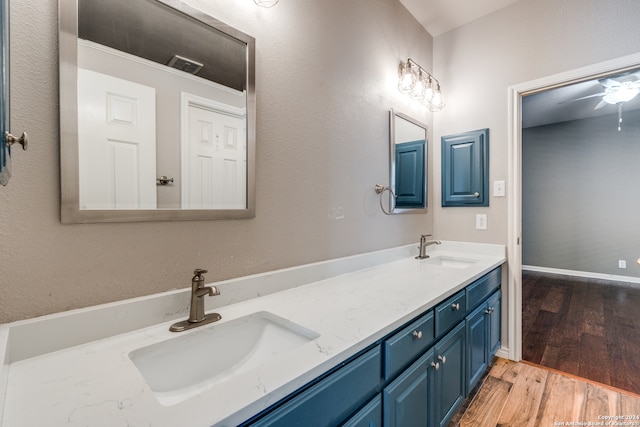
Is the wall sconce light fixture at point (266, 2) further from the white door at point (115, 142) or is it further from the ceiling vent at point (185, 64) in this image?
the white door at point (115, 142)

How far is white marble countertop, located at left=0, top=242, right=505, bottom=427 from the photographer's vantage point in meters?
0.52

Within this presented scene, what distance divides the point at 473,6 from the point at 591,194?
3.85 meters

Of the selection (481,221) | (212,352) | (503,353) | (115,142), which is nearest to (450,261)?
(481,221)

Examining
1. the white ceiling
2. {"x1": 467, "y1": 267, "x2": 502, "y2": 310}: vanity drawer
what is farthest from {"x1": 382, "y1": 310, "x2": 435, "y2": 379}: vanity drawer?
the white ceiling

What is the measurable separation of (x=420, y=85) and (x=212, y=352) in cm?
214

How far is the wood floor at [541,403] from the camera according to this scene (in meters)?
1.51

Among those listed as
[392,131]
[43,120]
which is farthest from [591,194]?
[43,120]

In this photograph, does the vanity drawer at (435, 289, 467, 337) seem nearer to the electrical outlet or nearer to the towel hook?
the towel hook

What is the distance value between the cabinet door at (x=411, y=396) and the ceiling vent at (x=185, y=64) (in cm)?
128

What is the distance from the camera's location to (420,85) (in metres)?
2.14

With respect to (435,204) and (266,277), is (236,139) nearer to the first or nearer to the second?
(266,277)

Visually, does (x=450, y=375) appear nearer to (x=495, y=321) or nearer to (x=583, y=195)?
(x=495, y=321)

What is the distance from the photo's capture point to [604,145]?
420 centimetres

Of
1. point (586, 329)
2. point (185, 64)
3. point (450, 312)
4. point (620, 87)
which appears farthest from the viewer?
point (620, 87)
